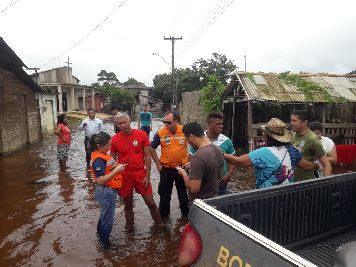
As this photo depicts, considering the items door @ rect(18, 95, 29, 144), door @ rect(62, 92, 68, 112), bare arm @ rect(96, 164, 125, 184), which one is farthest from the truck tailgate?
door @ rect(62, 92, 68, 112)

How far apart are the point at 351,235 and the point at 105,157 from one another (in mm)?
2995

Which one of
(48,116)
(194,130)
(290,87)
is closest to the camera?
(194,130)

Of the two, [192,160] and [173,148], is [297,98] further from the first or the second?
[192,160]

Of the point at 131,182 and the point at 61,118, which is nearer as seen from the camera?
the point at 131,182

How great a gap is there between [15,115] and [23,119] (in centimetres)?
121

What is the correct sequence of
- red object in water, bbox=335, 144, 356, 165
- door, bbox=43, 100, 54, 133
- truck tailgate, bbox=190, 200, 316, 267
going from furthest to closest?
door, bbox=43, 100, 54, 133 < red object in water, bbox=335, 144, 356, 165 < truck tailgate, bbox=190, 200, 316, 267

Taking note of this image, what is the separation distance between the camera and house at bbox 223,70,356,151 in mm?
11500

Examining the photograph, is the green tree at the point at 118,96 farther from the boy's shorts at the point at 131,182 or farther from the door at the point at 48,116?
the boy's shorts at the point at 131,182

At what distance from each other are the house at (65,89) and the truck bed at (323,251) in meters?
32.8

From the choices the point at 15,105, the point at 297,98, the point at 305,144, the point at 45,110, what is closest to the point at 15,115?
the point at 15,105

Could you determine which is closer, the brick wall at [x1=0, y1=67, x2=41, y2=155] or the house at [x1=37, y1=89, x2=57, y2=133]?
the brick wall at [x1=0, y1=67, x2=41, y2=155]

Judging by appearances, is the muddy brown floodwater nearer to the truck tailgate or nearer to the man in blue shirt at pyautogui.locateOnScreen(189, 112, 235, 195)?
the man in blue shirt at pyautogui.locateOnScreen(189, 112, 235, 195)

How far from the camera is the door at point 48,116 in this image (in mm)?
22489

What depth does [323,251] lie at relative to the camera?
10.2ft
